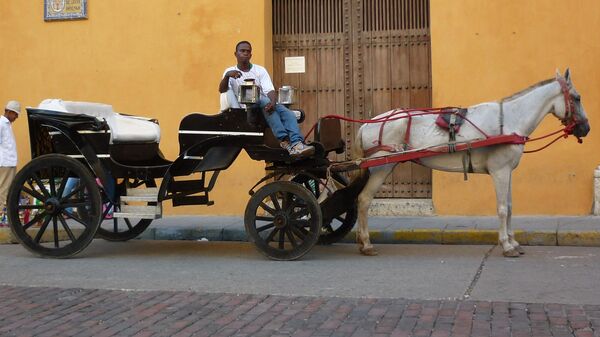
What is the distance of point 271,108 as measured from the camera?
25.0 feet

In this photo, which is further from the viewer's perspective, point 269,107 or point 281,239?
point 281,239

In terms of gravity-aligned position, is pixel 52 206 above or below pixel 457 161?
below

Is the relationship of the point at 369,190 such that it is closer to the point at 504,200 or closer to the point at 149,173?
the point at 504,200

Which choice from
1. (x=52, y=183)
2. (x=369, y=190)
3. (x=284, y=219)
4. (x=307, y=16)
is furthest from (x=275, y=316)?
(x=307, y=16)

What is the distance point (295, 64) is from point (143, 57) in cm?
236

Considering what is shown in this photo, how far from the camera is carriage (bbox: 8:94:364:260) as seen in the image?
7.86m

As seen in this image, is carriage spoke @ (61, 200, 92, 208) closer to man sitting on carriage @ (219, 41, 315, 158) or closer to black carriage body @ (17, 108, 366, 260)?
black carriage body @ (17, 108, 366, 260)

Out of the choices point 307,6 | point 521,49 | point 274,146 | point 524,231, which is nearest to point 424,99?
point 521,49

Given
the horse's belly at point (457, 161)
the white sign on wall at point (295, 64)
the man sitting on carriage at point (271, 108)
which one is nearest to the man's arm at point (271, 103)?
the man sitting on carriage at point (271, 108)

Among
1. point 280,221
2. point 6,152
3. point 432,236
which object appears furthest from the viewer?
point 6,152

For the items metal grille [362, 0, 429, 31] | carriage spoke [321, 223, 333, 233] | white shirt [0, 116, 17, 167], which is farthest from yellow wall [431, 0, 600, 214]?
white shirt [0, 116, 17, 167]

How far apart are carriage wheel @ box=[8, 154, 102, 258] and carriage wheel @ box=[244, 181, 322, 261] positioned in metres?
1.65

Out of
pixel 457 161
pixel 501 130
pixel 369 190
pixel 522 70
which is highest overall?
pixel 522 70

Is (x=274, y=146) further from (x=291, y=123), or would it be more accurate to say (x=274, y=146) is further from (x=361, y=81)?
(x=361, y=81)
